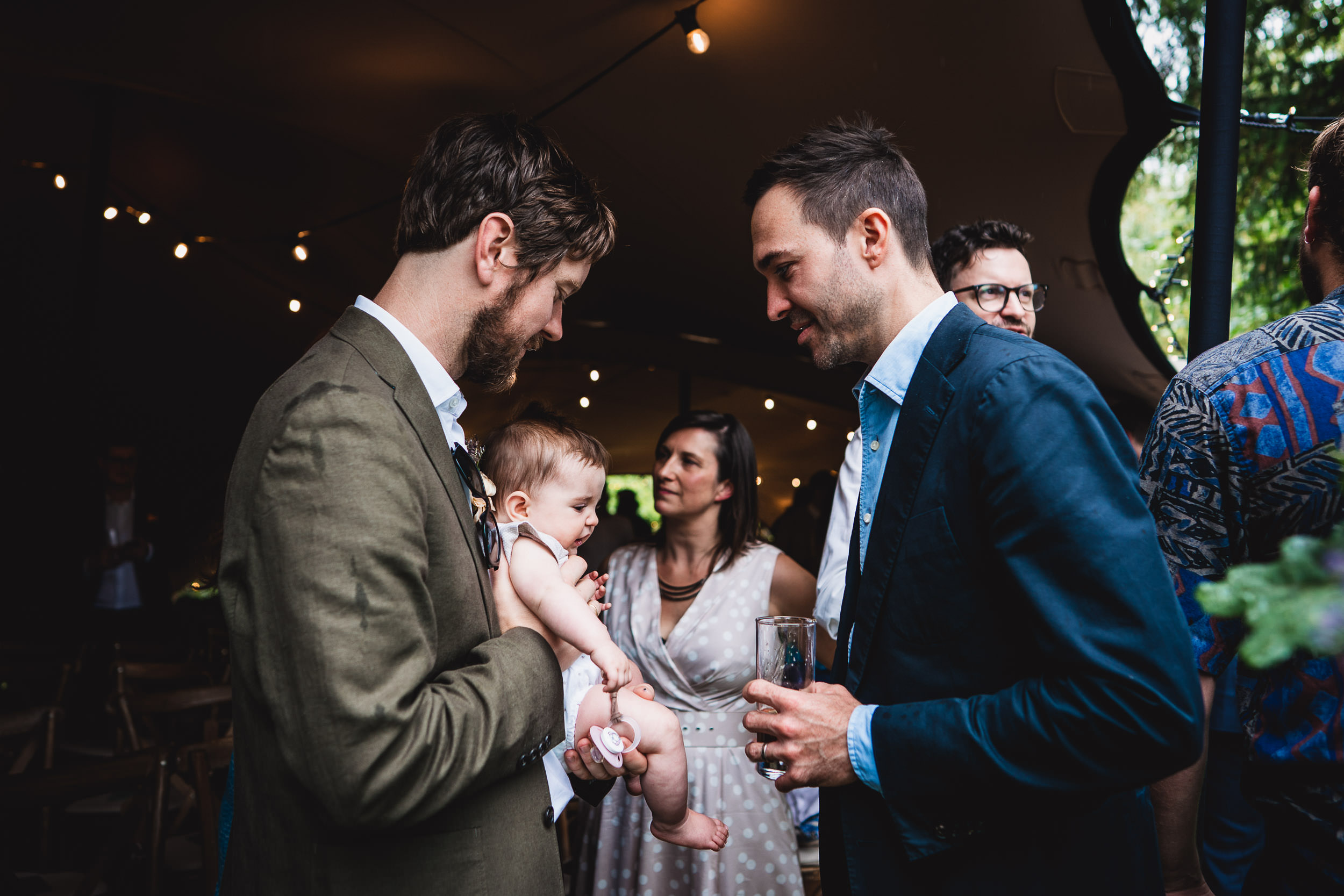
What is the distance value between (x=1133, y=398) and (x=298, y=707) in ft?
22.9

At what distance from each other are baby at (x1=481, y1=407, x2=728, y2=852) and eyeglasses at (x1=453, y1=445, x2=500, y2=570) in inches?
7.3

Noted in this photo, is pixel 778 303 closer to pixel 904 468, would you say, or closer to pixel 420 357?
pixel 904 468

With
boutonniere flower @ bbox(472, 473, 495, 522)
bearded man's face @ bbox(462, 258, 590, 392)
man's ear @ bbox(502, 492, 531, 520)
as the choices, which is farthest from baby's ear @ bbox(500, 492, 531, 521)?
A: bearded man's face @ bbox(462, 258, 590, 392)

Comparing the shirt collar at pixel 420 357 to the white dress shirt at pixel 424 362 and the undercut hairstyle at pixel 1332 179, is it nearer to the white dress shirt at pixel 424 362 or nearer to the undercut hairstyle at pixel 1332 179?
the white dress shirt at pixel 424 362

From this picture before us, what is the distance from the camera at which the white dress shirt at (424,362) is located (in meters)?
1.34

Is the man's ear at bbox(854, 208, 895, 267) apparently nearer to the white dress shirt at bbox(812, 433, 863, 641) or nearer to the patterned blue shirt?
the patterned blue shirt

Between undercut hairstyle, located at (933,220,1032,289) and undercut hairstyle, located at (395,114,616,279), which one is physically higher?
undercut hairstyle, located at (933,220,1032,289)

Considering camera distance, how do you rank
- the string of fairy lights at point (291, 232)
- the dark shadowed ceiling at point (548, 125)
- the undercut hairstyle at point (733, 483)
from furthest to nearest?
the string of fairy lights at point (291, 232), the dark shadowed ceiling at point (548, 125), the undercut hairstyle at point (733, 483)

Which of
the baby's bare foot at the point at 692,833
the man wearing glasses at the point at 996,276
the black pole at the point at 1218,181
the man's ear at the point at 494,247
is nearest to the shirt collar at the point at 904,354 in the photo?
the man's ear at the point at 494,247

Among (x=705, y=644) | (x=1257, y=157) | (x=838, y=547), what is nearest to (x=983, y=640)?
(x=838, y=547)

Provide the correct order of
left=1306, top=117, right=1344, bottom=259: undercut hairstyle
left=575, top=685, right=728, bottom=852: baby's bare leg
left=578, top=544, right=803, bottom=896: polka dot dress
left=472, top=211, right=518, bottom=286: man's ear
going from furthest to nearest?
left=578, top=544, right=803, bottom=896: polka dot dress, left=575, top=685, right=728, bottom=852: baby's bare leg, left=472, top=211, right=518, bottom=286: man's ear, left=1306, top=117, right=1344, bottom=259: undercut hairstyle

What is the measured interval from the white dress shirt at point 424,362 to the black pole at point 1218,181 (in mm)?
1576

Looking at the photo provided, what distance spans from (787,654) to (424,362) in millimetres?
760

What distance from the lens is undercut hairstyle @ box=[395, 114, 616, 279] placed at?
1.40 meters
